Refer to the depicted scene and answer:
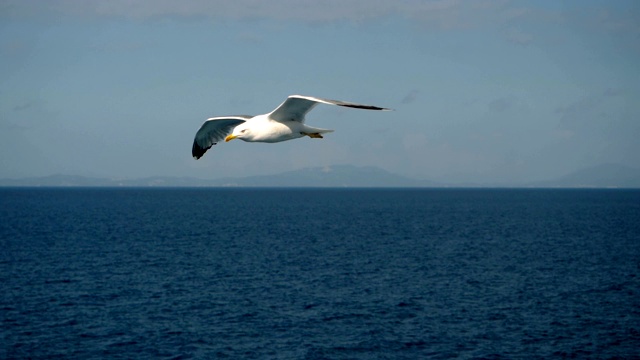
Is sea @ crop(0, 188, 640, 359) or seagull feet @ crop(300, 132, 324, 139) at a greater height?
seagull feet @ crop(300, 132, 324, 139)

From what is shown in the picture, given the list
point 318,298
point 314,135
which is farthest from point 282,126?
point 318,298

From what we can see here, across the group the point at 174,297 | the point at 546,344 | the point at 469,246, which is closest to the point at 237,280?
the point at 174,297

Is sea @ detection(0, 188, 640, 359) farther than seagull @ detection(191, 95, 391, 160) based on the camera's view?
Yes

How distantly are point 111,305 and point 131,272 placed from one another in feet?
83.3

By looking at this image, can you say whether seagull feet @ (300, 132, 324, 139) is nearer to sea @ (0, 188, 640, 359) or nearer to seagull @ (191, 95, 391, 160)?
seagull @ (191, 95, 391, 160)

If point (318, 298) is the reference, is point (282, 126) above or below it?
above

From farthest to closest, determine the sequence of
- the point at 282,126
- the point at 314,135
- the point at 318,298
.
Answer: the point at 318,298 < the point at 282,126 < the point at 314,135

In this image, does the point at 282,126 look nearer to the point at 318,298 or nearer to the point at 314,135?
the point at 314,135

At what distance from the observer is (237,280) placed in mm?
95125

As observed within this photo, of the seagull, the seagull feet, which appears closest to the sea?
the seagull

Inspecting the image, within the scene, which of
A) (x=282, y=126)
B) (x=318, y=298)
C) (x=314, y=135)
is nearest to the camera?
(x=314, y=135)

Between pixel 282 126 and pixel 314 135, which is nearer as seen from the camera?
pixel 314 135

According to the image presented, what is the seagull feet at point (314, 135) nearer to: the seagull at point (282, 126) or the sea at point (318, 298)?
the seagull at point (282, 126)

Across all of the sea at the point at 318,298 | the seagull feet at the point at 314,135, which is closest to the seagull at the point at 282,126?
the seagull feet at the point at 314,135
